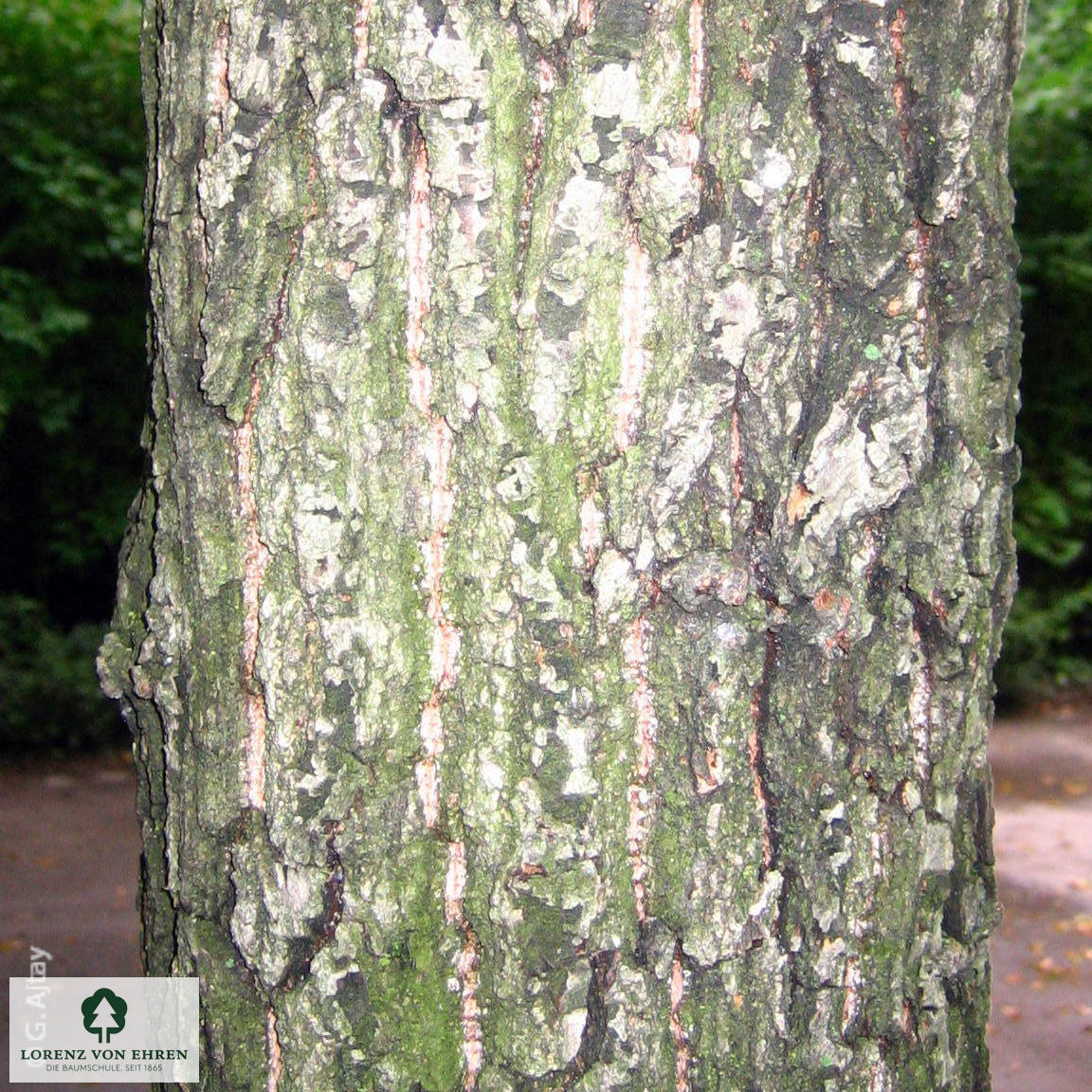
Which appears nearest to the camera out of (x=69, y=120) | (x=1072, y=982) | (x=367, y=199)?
(x=367, y=199)

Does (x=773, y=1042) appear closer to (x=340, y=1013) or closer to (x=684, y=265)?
(x=340, y=1013)

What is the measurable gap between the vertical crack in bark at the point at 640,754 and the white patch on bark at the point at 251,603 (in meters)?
0.39

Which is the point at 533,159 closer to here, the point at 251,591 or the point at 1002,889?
the point at 251,591

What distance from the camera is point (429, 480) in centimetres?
116

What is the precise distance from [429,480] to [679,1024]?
2.07 ft

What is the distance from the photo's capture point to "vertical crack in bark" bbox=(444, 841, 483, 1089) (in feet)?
3.94

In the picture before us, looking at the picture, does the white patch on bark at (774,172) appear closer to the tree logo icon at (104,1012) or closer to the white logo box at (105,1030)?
the white logo box at (105,1030)

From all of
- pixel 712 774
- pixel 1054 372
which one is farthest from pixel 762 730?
pixel 1054 372

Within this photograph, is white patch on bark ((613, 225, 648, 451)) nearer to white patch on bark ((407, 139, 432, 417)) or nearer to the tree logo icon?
white patch on bark ((407, 139, 432, 417))

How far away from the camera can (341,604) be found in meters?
1.17

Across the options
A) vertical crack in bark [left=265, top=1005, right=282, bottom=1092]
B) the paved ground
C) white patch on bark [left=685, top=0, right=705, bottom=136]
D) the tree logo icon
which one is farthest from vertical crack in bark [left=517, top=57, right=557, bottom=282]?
the paved ground

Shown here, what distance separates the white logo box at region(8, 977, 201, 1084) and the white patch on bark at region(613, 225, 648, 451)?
788 mm

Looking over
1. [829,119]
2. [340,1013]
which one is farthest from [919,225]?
[340,1013]

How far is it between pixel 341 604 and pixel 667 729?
36 centimetres
